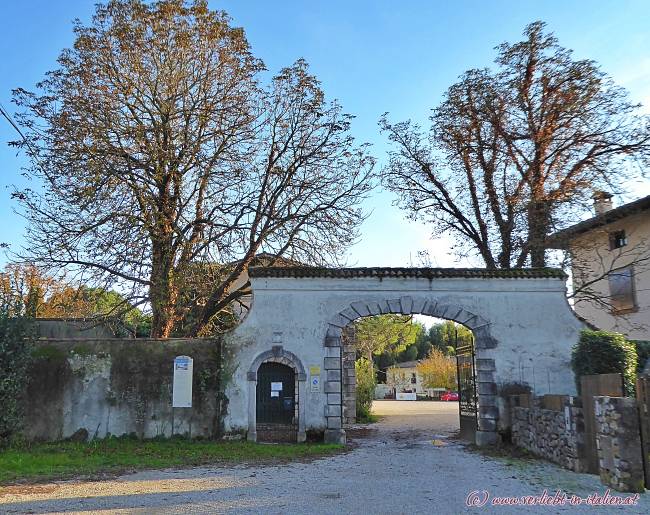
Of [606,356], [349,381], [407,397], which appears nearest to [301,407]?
[606,356]

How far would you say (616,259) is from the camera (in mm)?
20531

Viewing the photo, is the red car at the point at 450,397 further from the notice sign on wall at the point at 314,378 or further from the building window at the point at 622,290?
the notice sign on wall at the point at 314,378

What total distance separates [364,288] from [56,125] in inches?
355

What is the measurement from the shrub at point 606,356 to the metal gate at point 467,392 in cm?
270

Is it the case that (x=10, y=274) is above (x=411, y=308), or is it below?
above

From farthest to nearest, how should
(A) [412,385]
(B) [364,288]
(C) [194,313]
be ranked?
(A) [412,385] < (C) [194,313] < (B) [364,288]

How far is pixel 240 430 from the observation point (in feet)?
43.2

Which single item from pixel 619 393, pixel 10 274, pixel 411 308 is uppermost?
pixel 10 274

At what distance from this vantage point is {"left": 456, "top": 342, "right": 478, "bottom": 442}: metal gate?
14109 mm

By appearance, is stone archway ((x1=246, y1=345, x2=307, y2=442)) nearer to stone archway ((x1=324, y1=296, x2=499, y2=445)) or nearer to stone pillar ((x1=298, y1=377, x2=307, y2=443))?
stone pillar ((x1=298, y1=377, x2=307, y2=443))

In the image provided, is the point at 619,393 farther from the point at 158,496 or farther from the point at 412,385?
the point at 412,385

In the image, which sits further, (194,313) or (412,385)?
(412,385)

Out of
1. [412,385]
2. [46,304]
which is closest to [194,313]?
[46,304]

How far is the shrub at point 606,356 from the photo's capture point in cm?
1115
